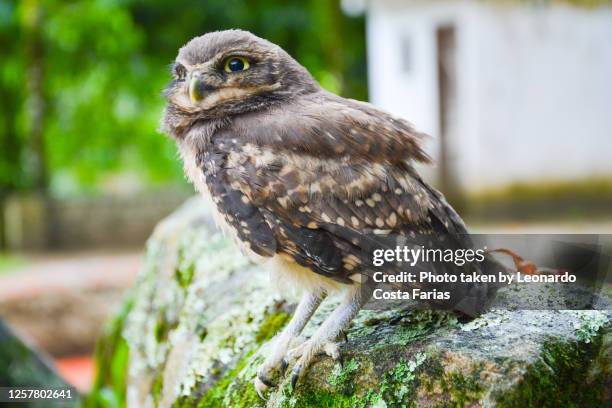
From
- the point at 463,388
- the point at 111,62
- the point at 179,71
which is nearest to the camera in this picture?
the point at 463,388

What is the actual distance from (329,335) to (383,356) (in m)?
0.16

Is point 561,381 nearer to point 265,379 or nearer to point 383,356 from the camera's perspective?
point 383,356

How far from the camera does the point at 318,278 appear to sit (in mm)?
1879

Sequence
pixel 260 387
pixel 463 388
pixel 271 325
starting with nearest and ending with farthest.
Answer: pixel 463 388
pixel 260 387
pixel 271 325

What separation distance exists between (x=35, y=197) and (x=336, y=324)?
344 inches

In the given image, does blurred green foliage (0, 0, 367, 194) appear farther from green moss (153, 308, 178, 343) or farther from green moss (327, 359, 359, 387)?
green moss (327, 359, 359, 387)

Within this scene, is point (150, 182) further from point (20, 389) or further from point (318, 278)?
point (318, 278)

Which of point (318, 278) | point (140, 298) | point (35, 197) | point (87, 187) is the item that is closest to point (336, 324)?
point (318, 278)

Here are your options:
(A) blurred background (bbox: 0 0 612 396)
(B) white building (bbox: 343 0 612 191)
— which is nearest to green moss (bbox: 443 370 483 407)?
(A) blurred background (bbox: 0 0 612 396)

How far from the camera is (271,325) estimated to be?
2.30 meters

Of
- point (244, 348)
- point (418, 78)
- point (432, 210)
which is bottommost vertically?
point (244, 348)

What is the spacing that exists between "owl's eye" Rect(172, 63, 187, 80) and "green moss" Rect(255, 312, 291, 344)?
83 cm

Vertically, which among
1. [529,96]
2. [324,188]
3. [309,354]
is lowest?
[309,354]

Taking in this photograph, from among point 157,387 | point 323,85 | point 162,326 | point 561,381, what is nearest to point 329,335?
point 561,381
